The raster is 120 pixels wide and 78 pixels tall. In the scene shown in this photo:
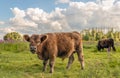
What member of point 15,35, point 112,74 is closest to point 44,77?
point 112,74

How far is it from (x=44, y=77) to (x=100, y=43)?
19.8 m

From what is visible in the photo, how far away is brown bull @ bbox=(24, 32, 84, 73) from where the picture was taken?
12.9 m

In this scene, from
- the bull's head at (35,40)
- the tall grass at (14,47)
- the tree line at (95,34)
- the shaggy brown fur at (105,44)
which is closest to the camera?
the bull's head at (35,40)

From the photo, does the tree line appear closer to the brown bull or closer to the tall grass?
the tall grass

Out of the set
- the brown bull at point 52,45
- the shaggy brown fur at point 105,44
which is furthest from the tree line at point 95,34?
the brown bull at point 52,45

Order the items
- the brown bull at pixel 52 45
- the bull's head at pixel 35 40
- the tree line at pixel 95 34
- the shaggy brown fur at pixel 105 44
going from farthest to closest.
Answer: the tree line at pixel 95 34
the shaggy brown fur at pixel 105 44
the brown bull at pixel 52 45
the bull's head at pixel 35 40

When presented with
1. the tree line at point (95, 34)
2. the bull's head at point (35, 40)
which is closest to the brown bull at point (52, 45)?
the bull's head at point (35, 40)

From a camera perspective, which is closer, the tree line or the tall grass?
the tall grass

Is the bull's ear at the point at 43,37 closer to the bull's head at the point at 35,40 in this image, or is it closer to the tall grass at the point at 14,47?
the bull's head at the point at 35,40

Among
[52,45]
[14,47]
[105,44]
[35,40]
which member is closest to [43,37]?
[35,40]

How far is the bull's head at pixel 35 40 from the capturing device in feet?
41.4

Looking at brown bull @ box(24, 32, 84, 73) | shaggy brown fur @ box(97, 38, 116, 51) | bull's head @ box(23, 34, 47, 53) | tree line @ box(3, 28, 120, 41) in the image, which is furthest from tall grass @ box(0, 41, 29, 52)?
tree line @ box(3, 28, 120, 41)

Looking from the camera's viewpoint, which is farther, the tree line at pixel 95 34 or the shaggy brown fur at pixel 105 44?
the tree line at pixel 95 34

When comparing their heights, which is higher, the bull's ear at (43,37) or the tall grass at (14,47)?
the bull's ear at (43,37)
